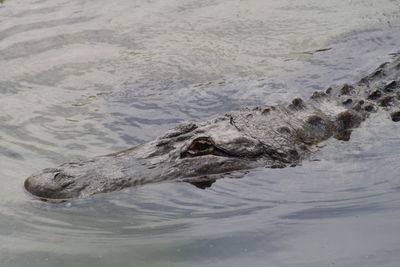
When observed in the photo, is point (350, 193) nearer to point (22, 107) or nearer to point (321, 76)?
point (321, 76)

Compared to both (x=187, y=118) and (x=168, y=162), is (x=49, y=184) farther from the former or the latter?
(x=187, y=118)

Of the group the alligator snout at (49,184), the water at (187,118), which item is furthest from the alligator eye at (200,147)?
the alligator snout at (49,184)

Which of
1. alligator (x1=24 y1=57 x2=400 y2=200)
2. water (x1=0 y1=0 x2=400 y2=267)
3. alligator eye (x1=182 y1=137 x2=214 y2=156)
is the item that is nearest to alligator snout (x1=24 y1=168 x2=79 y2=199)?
alligator (x1=24 y1=57 x2=400 y2=200)

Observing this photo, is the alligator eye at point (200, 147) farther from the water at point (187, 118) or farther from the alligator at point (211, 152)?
the water at point (187, 118)

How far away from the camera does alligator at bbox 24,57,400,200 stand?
14.4 feet

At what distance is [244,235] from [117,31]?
6.57 metres

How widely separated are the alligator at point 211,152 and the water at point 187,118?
4.9 inches

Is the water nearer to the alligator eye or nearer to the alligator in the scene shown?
the alligator

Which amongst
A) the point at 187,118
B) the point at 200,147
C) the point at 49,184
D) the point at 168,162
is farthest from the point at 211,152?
the point at 187,118

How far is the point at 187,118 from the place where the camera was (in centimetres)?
643

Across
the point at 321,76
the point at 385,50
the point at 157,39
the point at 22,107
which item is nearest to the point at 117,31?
the point at 157,39

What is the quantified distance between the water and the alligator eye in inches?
12.1

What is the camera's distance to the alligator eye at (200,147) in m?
4.73

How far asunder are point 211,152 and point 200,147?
0.11 m
